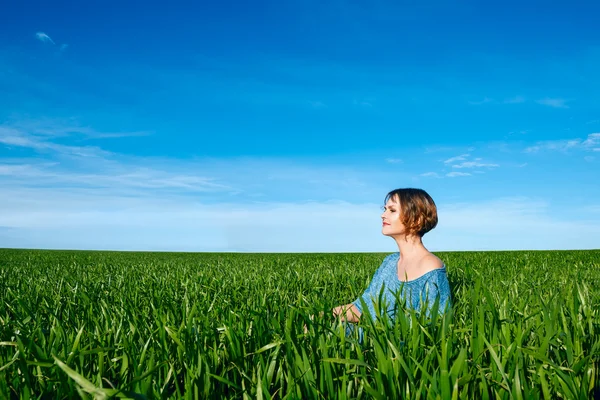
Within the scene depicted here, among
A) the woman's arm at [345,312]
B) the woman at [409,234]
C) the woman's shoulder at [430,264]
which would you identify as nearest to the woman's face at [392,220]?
the woman at [409,234]

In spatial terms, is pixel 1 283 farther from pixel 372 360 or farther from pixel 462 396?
pixel 462 396

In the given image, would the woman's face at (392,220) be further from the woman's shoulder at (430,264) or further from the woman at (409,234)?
the woman's shoulder at (430,264)

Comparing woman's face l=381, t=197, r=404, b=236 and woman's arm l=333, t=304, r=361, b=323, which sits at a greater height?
woman's face l=381, t=197, r=404, b=236

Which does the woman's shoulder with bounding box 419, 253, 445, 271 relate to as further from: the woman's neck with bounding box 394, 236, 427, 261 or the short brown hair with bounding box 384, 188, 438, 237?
the short brown hair with bounding box 384, 188, 438, 237

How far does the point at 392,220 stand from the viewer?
4684 mm

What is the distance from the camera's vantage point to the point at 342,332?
2.62m

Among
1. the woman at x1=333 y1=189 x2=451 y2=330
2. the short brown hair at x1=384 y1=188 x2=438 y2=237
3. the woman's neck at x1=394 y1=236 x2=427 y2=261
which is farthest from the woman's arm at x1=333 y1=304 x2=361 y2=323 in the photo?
the short brown hair at x1=384 y1=188 x2=438 y2=237

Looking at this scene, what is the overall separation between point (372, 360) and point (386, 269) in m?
2.46

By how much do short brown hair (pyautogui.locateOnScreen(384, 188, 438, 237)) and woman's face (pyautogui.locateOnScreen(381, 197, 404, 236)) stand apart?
4 centimetres

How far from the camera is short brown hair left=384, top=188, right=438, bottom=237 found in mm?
4633

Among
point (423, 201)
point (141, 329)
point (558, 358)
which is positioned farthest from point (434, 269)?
point (141, 329)

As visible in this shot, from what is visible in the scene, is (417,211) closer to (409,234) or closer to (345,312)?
(409,234)

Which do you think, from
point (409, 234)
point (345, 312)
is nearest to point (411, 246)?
point (409, 234)

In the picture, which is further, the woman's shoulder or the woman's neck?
the woman's neck
